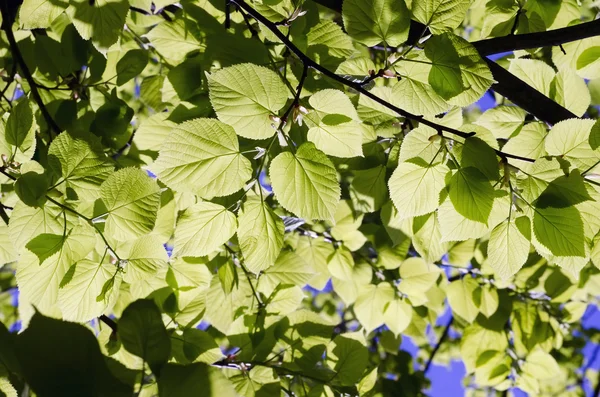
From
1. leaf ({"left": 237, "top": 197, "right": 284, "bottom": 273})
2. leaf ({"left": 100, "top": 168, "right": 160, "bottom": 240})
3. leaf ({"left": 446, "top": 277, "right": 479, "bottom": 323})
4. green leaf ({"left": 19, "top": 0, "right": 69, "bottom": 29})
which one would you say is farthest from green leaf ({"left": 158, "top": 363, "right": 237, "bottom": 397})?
leaf ({"left": 446, "top": 277, "right": 479, "bottom": 323})

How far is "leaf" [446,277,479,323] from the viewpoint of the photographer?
2.03 meters

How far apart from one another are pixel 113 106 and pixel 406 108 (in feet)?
3.34

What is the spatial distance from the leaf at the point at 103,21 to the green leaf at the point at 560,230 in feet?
3.98

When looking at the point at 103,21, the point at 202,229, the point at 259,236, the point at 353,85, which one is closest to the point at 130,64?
the point at 103,21

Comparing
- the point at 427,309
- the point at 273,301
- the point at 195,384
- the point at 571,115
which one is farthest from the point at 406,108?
the point at 427,309

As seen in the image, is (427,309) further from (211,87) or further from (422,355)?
(422,355)

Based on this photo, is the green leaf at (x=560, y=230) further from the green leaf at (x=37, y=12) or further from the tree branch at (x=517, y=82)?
the green leaf at (x=37, y=12)

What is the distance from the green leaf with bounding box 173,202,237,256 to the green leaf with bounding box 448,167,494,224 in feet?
1.76

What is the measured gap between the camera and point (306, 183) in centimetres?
102

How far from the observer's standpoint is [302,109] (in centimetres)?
102

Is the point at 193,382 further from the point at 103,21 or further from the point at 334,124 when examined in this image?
the point at 103,21

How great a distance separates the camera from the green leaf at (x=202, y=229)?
1101 mm

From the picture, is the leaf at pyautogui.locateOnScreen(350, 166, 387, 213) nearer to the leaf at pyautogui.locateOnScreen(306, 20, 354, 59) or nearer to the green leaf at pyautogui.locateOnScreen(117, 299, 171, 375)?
the leaf at pyautogui.locateOnScreen(306, 20, 354, 59)

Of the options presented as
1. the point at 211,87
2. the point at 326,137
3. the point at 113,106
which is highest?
the point at 211,87
